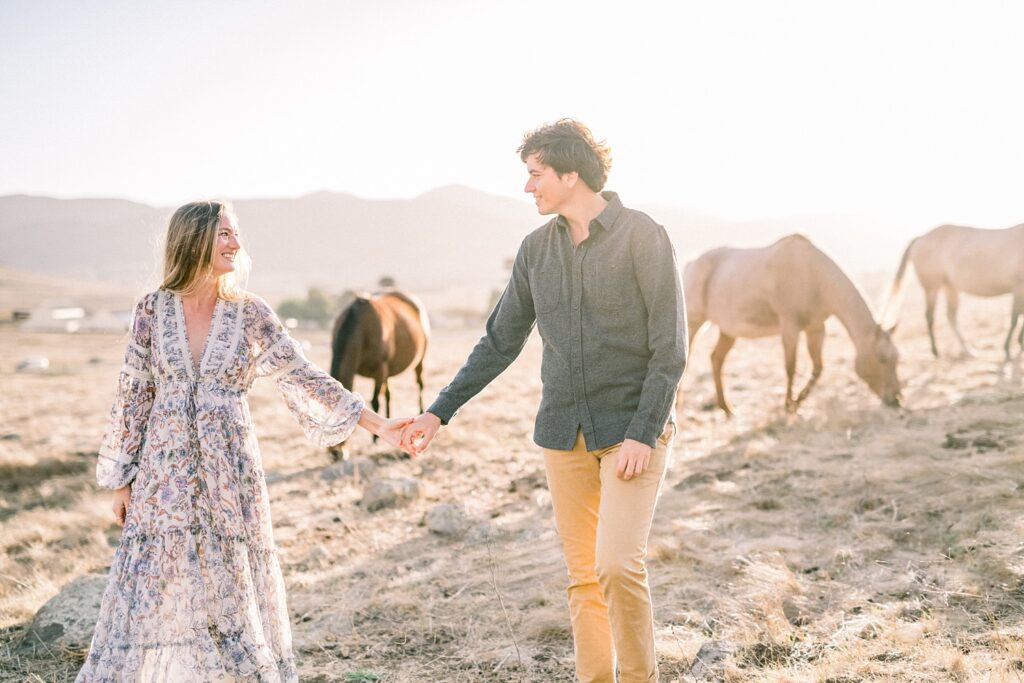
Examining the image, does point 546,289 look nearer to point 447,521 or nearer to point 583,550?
point 583,550

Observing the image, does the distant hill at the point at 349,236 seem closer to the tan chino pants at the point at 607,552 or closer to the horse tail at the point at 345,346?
the horse tail at the point at 345,346

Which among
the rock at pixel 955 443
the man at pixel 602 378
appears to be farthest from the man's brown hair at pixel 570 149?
the rock at pixel 955 443

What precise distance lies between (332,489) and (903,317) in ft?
65.9

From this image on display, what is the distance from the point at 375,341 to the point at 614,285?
646 cm

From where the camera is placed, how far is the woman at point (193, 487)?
8.63 feet

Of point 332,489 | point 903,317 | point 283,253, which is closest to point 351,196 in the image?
point 283,253

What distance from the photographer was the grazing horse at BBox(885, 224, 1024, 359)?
1113cm

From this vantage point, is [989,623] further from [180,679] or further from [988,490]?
[180,679]

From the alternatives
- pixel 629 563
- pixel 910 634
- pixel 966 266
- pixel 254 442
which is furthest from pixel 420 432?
pixel 966 266

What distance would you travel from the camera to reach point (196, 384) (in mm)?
2773

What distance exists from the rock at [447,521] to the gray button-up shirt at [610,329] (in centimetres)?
305

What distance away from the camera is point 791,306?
9000 mm

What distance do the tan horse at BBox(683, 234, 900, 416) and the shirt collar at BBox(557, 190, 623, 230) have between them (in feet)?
22.4

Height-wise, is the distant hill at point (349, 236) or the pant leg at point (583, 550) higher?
the distant hill at point (349, 236)
